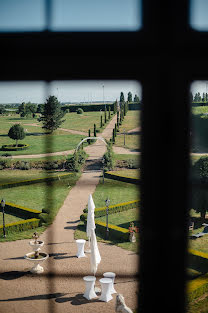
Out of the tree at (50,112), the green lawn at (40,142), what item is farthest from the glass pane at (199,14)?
the green lawn at (40,142)

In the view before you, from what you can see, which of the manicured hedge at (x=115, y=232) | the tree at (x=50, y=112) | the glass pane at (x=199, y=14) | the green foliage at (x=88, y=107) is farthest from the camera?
the green foliage at (x=88, y=107)

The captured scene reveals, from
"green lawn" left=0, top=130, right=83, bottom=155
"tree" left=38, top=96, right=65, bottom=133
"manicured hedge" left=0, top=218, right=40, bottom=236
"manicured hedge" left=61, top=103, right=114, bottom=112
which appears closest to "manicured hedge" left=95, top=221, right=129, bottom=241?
"manicured hedge" left=0, top=218, right=40, bottom=236

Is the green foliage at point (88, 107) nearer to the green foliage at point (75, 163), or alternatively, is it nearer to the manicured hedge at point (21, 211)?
the green foliage at point (75, 163)

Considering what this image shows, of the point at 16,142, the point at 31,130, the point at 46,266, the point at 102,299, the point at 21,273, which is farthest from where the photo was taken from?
the point at 31,130

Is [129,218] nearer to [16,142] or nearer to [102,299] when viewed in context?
[102,299]

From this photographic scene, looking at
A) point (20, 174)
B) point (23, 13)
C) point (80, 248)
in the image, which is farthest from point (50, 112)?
point (20, 174)

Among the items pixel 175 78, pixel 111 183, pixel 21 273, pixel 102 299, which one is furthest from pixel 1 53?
pixel 111 183

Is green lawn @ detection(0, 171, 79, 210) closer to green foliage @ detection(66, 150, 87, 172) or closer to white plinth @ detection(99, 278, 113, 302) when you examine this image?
green foliage @ detection(66, 150, 87, 172)
